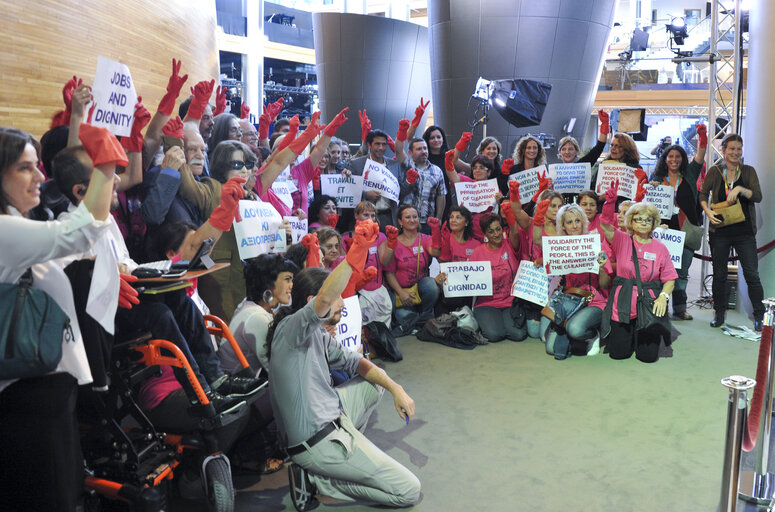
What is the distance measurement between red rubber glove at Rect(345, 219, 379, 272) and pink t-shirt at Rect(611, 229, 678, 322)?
304 centimetres

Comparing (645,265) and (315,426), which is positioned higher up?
(645,265)

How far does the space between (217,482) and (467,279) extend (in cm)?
320

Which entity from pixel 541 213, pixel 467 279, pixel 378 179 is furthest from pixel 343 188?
pixel 541 213

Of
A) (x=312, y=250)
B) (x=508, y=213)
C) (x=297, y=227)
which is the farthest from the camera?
(x=508, y=213)

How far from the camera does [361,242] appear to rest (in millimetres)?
2629

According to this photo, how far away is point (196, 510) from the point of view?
9.45 ft

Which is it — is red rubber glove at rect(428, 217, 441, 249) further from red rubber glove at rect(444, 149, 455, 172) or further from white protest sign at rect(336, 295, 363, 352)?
white protest sign at rect(336, 295, 363, 352)

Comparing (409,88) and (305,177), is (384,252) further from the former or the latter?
(409,88)

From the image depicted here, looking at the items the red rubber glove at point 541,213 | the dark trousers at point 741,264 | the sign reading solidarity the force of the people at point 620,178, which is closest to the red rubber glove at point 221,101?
the red rubber glove at point 541,213

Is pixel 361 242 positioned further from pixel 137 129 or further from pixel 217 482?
pixel 137 129

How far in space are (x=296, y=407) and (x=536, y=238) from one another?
3.16m

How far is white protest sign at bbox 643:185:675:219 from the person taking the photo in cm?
591

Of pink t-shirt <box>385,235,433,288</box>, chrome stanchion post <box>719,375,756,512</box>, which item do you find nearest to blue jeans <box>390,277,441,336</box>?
pink t-shirt <box>385,235,433,288</box>

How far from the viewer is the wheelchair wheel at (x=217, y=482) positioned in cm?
259
